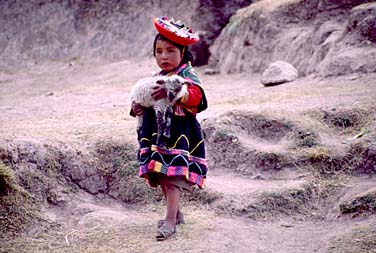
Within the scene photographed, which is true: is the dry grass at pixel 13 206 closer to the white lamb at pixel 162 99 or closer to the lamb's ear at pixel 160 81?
the white lamb at pixel 162 99

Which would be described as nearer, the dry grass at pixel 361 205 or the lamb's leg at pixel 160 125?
the lamb's leg at pixel 160 125

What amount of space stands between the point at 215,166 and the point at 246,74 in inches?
195

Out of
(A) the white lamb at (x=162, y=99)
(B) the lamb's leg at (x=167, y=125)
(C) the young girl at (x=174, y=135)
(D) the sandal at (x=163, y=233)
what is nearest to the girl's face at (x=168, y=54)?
(C) the young girl at (x=174, y=135)

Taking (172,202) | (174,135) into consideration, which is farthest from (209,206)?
(174,135)

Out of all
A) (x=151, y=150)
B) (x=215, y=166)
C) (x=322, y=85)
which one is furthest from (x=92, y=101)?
(x=151, y=150)

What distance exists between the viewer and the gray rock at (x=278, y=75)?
7551mm

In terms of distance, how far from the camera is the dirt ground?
320cm

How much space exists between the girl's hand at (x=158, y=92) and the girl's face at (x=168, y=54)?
16 cm

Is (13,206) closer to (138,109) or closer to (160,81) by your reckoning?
(138,109)

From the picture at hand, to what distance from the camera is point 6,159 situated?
3.75 metres

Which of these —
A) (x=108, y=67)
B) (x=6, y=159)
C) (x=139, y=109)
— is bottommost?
(x=108, y=67)

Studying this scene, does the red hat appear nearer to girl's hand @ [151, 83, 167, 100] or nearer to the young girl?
the young girl

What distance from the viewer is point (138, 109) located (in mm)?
3242

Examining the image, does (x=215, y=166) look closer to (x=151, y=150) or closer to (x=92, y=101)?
(x=151, y=150)
